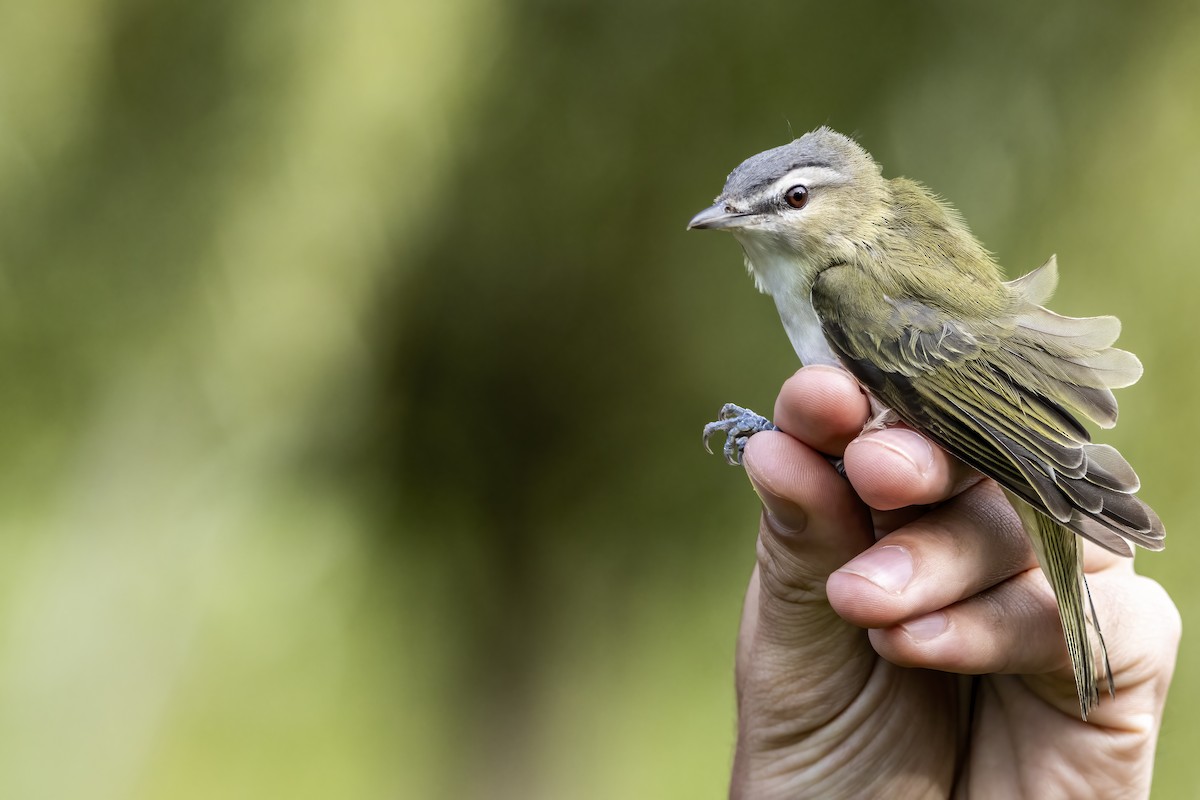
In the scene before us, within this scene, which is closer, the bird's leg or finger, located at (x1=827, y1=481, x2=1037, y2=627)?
finger, located at (x1=827, y1=481, x2=1037, y2=627)

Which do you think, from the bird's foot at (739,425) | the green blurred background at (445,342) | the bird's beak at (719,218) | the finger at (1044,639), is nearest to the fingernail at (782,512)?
the finger at (1044,639)

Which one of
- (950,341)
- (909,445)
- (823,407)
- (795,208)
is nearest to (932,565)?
(909,445)

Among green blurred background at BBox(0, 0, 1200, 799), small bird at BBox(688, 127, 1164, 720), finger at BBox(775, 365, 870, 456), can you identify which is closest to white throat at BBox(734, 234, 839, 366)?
small bird at BBox(688, 127, 1164, 720)

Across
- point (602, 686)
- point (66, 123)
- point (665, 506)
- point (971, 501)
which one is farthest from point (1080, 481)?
point (66, 123)

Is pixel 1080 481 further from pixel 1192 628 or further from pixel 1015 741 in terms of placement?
pixel 1192 628

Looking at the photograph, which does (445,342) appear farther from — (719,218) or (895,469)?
(895,469)

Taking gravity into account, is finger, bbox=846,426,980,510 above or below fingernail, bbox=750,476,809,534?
below

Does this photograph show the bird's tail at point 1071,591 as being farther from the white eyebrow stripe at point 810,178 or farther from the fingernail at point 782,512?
the white eyebrow stripe at point 810,178

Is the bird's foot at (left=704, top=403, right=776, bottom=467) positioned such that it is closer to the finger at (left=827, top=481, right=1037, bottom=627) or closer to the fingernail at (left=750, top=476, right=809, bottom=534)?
the fingernail at (left=750, top=476, right=809, bottom=534)
